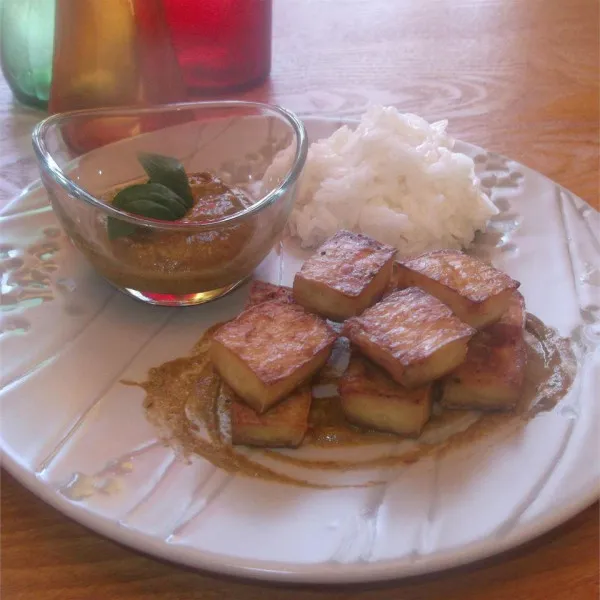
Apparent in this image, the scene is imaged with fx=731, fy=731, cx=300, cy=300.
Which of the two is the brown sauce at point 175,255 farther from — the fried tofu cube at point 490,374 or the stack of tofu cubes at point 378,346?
the fried tofu cube at point 490,374

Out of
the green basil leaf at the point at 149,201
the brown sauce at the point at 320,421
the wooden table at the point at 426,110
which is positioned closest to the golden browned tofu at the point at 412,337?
the brown sauce at the point at 320,421

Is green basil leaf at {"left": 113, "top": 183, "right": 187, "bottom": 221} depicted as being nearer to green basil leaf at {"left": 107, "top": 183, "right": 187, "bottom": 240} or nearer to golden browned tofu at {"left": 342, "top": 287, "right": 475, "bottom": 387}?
green basil leaf at {"left": 107, "top": 183, "right": 187, "bottom": 240}

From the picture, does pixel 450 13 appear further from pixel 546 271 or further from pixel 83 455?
pixel 83 455

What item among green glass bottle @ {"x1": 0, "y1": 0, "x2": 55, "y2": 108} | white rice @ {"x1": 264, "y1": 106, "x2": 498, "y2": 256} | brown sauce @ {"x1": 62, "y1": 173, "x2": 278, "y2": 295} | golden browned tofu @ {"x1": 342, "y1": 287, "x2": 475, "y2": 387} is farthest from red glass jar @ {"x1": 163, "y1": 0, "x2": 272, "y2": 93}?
golden browned tofu @ {"x1": 342, "y1": 287, "x2": 475, "y2": 387}

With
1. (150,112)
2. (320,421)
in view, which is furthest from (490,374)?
(150,112)

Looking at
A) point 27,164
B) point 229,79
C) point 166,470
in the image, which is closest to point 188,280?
point 166,470

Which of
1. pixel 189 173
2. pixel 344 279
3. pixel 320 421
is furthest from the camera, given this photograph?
pixel 189 173

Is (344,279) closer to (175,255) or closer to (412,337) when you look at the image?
(412,337)
